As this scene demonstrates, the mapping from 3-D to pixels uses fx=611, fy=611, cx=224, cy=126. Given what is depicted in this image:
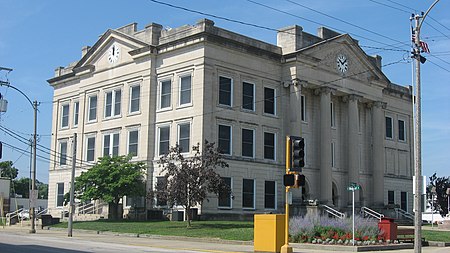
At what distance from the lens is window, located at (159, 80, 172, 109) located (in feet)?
172

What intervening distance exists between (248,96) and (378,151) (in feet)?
61.8

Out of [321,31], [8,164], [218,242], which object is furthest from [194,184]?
[8,164]

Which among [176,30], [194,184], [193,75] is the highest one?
[176,30]

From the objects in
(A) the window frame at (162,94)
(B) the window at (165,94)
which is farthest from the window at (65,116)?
(B) the window at (165,94)

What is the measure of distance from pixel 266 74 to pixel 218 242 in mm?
24498

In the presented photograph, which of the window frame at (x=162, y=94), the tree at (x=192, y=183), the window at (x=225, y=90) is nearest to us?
the tree at (x=192, y=183)

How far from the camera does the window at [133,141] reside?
54.3 meters

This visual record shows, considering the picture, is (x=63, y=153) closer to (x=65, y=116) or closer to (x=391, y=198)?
(x=65, y=116)

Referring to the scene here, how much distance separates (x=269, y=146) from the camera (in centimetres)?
5416

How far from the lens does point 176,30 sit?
5256 cm

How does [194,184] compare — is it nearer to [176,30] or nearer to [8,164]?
[176,30]

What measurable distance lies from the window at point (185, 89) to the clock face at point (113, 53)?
31.8 ft

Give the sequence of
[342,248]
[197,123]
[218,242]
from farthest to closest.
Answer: [197,123], [218,242], [342,248]

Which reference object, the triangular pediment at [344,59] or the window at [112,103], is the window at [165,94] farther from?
the triangular pediment at [344,59]
